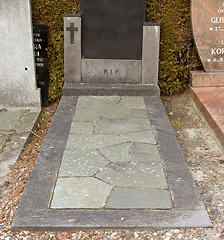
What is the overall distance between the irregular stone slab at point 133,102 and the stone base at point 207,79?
0.96 metres

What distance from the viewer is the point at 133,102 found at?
188 inches

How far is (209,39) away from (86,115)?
2274 mm

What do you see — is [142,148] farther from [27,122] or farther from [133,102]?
[27,122]

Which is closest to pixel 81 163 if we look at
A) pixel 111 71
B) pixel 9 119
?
pixel 9 119

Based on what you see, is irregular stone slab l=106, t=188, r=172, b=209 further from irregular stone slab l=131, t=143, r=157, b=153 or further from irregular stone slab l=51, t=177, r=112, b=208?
irregular stone slab l=131, t=143, r=157, b=153

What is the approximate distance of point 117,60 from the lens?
5.16 metres

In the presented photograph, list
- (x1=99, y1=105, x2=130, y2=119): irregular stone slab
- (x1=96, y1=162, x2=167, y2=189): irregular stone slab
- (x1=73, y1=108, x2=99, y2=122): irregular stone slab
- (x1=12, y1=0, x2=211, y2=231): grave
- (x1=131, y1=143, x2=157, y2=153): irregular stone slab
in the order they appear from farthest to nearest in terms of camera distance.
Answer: (x1=99, y1=105, x2=130, y2=119): irregular stone slab → (x1=73, y1=108, x2=99, y2=122): irregular stone slab → (x1=131, y1=143, x2=157, y2=153): irregular stone slab → (x1=96, y1=162, x2=167, y2=189): irregular stone slab → (x1=12, y1=0, x2=211, y2=231): grave

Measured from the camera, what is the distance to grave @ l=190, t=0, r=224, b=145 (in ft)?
16.9

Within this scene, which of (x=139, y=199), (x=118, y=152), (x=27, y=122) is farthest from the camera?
(x=27, y=122)

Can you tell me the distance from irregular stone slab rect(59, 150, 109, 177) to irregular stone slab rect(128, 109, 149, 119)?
1039 millimetres

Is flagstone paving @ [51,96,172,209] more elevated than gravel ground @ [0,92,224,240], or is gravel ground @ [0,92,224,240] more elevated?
flagstone paving @ [51,96,172,209]

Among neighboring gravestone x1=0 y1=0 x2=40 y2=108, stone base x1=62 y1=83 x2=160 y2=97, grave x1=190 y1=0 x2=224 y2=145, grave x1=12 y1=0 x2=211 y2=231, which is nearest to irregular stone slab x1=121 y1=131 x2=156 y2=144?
grave x1=12 y1=0 x2=211 y2=231

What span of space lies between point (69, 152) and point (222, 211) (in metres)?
1.46

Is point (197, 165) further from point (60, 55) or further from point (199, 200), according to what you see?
point (60, 55)
